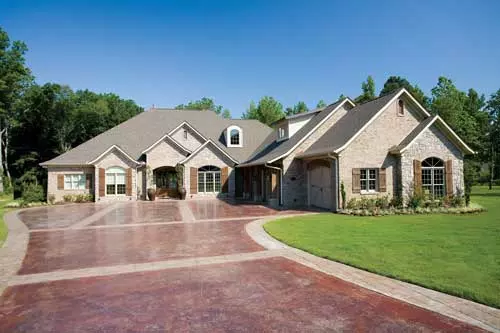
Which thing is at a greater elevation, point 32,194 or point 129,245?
point 32,194

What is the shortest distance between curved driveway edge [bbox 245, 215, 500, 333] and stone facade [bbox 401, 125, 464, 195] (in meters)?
11.7

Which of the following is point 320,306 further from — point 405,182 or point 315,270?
point 405,182

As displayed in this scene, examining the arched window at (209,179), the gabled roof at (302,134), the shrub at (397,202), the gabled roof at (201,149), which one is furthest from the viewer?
the arched window at (209,179)

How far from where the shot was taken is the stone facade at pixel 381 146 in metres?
17.7

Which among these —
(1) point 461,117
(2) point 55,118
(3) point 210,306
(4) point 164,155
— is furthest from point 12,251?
(1) point 461,117

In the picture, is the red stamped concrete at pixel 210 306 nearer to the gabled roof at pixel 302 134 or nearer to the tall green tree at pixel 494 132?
the gabled roof at pixel 302 134

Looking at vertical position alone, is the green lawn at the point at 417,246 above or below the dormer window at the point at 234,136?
below

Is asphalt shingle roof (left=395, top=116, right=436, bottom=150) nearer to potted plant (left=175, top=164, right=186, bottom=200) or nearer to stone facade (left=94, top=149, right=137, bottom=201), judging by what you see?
potted plant (left=175, top=164, right=186, bottom=200)

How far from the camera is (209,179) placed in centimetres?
2756

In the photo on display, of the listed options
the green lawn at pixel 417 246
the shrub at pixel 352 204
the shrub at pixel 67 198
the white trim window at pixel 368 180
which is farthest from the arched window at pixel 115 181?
the white trim window at pixel 368 180

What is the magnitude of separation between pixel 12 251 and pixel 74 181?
1746cm

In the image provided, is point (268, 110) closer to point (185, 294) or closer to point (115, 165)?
point (115, 165)

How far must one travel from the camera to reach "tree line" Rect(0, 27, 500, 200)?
120 feet

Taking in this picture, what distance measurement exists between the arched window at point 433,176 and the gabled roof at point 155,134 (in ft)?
48.3
